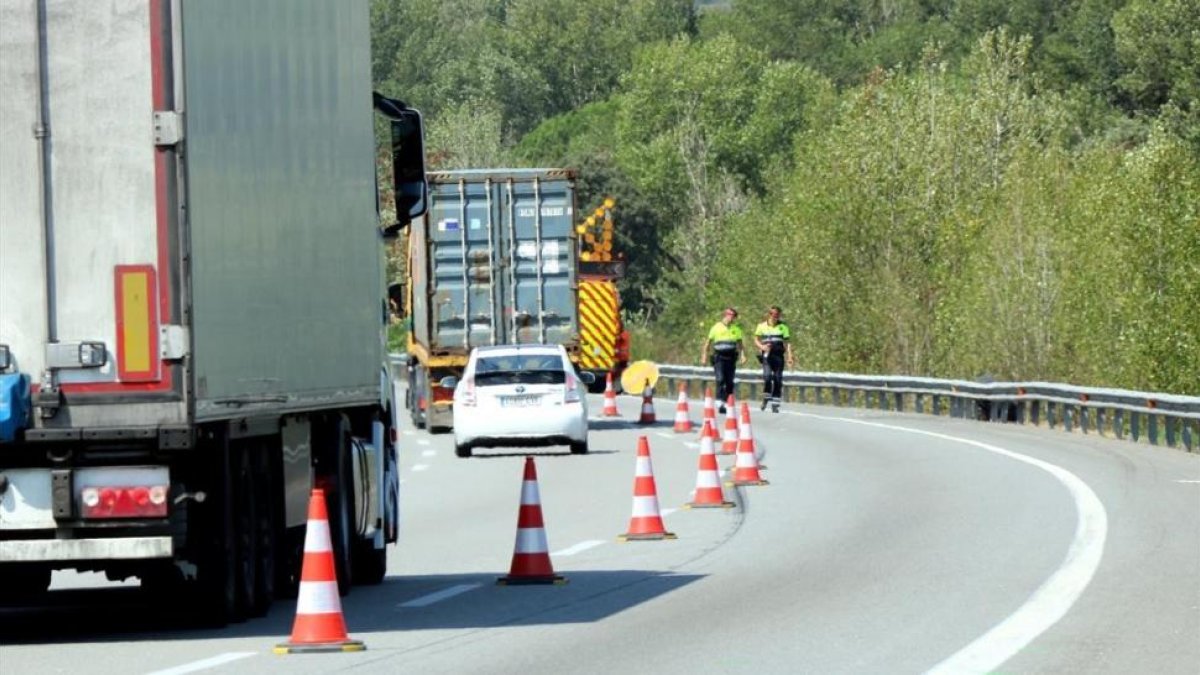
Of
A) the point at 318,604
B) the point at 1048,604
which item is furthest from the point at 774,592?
the point at 318,604

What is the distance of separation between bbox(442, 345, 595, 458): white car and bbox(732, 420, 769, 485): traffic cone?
733 centimetres

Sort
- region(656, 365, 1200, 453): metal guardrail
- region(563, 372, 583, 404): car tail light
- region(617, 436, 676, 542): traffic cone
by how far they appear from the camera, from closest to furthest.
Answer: region(617, 436, 676, 542): traffic cone, region(563, 372, 583, 404): car tail light, region(656, 365, 1200, 453): metal guardrail

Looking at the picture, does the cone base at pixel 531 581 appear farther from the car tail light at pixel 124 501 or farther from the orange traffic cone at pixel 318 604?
the car tail light at pixel 124 501

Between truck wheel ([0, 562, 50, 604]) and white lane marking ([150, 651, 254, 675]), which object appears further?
truck wheel ([0, 562, 50, 604])

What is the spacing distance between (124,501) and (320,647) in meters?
1.14

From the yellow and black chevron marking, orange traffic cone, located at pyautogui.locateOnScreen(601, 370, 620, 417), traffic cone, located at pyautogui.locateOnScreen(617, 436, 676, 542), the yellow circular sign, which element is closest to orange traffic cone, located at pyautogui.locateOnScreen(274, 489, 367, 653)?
traffic cone, located at pyautogui.locateOnScreen(617, 436, 676, 542)

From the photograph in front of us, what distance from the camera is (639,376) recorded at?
4681 cm

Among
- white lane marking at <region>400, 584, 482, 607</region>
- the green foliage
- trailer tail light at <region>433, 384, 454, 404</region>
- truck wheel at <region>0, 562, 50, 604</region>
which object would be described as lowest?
white lane marking at <region>400, 584, 482, 607</region>

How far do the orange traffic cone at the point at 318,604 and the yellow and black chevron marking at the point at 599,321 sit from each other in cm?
3539

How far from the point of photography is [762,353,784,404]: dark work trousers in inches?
1787

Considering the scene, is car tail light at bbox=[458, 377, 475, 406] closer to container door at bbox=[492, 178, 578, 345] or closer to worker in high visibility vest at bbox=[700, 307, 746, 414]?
container door at bbox=[492, 178, 578, 345]

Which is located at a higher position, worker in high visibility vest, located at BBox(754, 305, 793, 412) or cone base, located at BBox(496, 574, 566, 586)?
worker in high visibility vest, located at BBox(754, 305, 793, 412)

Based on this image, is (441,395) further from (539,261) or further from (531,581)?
(531,581)

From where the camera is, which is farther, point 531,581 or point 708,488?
point 708,488
